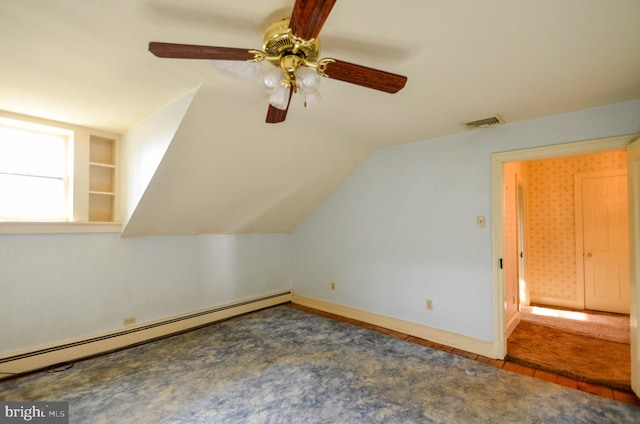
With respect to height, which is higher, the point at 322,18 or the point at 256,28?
the point at 256,28

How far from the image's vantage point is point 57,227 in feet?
9.23

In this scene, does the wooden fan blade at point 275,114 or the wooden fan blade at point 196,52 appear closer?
the wooden fan blade at point 196,52

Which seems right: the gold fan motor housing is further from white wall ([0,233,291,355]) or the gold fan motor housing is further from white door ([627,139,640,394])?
white wall ([0,233,291,355])

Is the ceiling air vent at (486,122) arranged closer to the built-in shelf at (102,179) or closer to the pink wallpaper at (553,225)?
the pink wallpaper at (553,225)

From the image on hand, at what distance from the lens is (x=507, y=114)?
2650mm

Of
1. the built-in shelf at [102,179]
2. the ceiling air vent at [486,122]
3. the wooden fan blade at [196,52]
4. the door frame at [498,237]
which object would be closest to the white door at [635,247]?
the door frame at [498,237]

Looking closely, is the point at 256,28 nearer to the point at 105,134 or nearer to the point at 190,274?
the point at 105,134

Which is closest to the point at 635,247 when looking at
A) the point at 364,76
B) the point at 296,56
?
the point at 364,76

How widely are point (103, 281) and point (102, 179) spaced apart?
1146mm

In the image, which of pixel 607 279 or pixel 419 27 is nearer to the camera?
pixel 419 27

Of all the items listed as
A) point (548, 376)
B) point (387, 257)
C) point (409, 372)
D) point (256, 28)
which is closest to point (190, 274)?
point (387, 257)

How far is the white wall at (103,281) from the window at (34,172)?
32cm

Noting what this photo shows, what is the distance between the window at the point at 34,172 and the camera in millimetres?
2729

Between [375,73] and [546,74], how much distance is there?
53.1 inches
